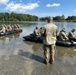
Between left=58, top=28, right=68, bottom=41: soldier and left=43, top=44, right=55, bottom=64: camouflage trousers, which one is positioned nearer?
left=43, top=44, right=55, bottom=64: camouflage trousers

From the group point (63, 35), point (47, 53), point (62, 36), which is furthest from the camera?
point (62, 36)

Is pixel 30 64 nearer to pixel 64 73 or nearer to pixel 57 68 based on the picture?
pixel 57 68

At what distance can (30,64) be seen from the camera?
7.57 meters

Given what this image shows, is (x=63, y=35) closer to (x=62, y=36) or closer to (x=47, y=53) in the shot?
(x=62, y=36)

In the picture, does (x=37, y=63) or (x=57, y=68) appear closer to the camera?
(x=57, y=68)

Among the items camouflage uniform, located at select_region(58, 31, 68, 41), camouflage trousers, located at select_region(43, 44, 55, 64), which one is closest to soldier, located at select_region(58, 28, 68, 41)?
camouflage uniform, located at select_region(58, 31, 68, 41)

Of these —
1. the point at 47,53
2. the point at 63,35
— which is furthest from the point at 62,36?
the point at 47,53

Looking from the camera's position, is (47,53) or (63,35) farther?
(63,35)

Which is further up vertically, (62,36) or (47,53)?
(62,36)

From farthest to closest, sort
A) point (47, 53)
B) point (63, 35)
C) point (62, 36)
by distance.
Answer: point (62, 36), point (63, 35), point (47, 53)

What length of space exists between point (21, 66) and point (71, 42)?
635 cm

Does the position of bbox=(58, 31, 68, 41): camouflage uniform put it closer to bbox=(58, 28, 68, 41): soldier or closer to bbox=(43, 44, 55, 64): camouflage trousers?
bbox=(58, 28, 68, 41): soldier

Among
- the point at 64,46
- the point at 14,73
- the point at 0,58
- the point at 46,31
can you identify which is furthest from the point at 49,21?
Answer: the point at 64,46

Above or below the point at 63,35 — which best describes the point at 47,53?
below
